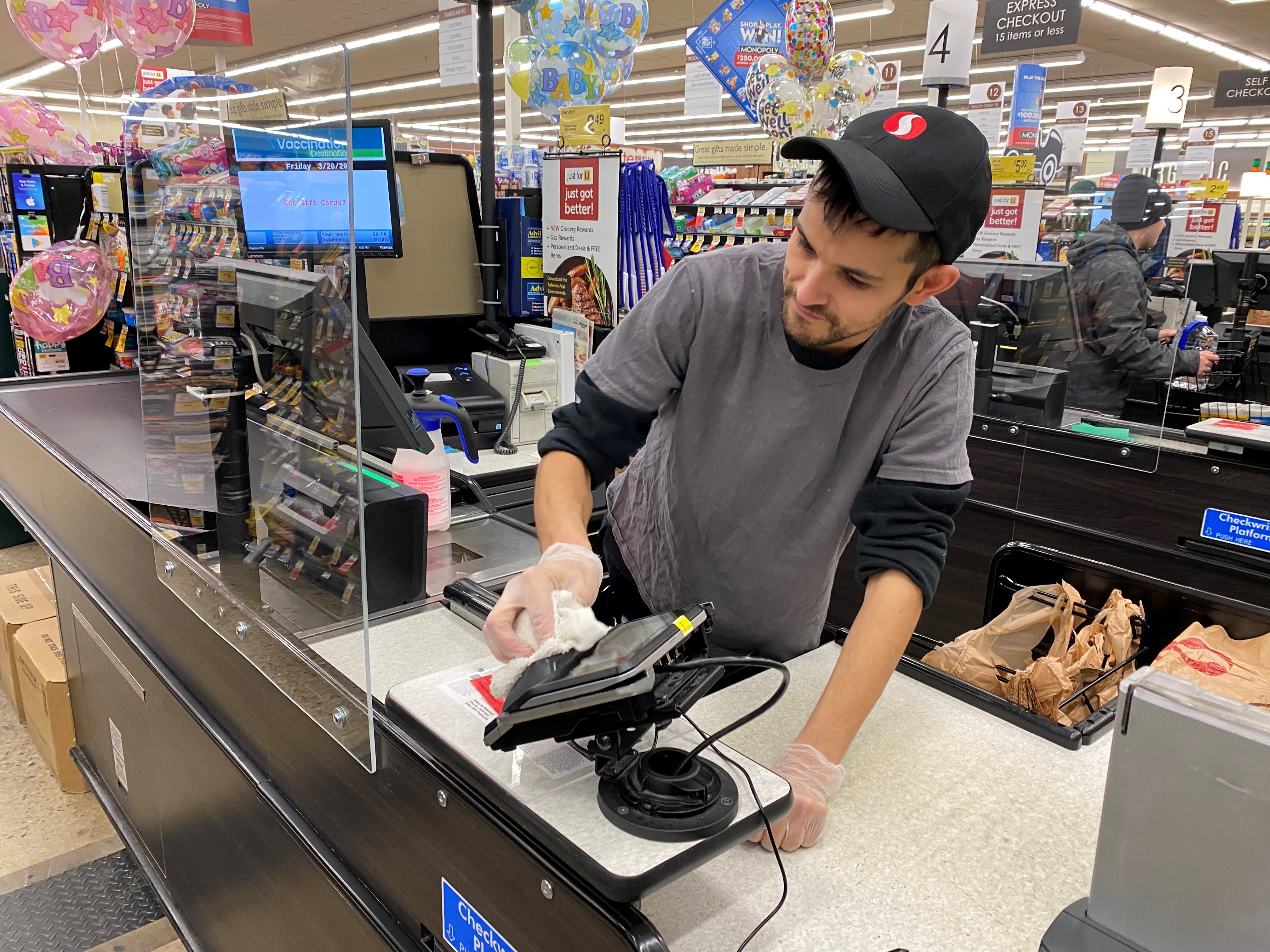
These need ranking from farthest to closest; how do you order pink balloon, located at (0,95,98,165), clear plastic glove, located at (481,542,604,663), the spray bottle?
1. pink balloon, located at (0,95,98,165)
2. the spray bottle
3. clear plastic glove, located at (481,542,604,663)

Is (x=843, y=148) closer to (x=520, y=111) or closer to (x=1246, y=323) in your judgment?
(x=1246, y=323)

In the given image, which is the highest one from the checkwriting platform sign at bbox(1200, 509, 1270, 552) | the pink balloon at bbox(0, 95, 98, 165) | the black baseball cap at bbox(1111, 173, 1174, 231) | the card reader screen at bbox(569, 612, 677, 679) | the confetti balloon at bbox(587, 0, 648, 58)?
the confetti balloon at bbox(587, 0, 648, 58)

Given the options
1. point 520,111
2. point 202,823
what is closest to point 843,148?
point 202,823

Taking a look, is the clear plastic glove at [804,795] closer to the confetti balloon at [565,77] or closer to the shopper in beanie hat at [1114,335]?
the shopper in beanie hat at [1114,335]

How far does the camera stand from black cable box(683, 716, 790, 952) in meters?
0.82

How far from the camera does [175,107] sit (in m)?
1.39

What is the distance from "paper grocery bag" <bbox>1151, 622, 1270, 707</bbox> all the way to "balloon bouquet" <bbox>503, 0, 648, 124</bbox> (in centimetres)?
314

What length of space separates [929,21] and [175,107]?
4.36 meters

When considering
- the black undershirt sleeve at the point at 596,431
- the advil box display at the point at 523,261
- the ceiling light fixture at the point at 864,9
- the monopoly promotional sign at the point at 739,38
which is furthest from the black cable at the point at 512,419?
the ceiling light fixture at the point at 864,9

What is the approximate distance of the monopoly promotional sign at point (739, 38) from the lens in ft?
17.7

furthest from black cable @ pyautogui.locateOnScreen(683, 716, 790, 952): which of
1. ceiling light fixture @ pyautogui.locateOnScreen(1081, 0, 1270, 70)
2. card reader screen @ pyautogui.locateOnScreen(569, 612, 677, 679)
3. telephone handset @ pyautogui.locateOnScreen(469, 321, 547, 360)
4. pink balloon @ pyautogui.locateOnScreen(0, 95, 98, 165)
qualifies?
Result: ceiling light fixture @ pyautogui.locateOnScreen(1081, 0, 1270, 70)

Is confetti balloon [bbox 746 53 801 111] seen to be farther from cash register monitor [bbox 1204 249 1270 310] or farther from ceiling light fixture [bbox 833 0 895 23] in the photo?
ceiling light fixture [bbox 833 0 895 23]

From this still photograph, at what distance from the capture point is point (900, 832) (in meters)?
1.01

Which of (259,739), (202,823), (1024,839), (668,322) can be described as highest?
(668,322)
